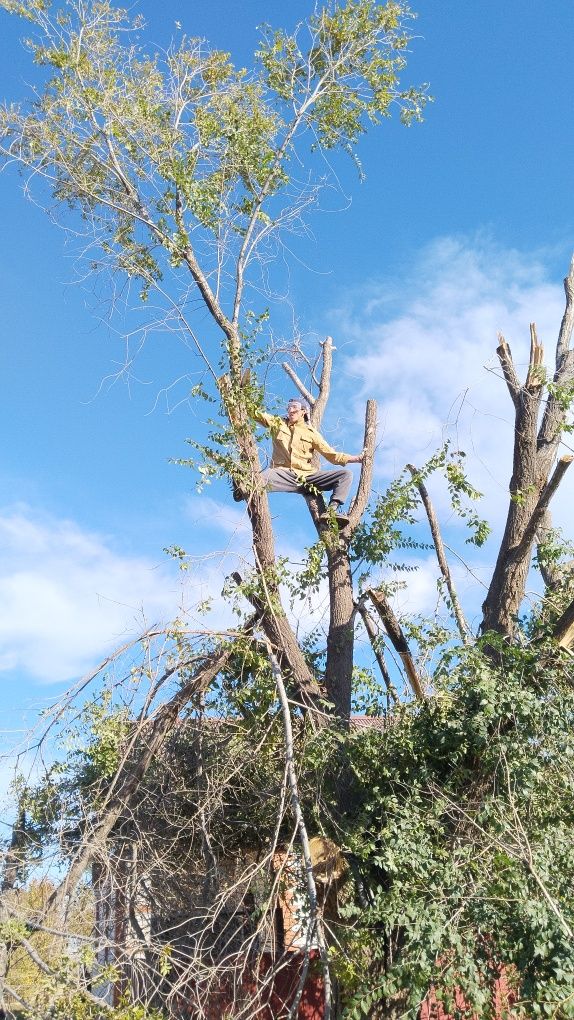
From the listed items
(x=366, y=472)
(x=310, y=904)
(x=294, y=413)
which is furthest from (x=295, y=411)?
(x=310, y=904)

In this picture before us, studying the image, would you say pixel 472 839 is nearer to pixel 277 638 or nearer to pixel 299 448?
pixel 277 638

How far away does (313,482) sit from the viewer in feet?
29.2

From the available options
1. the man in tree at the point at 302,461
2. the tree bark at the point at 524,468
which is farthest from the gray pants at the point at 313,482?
the tree bark at the point at 524,468

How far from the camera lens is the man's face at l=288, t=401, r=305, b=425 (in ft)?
29.6

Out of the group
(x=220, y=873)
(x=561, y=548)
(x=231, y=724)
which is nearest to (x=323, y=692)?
(x=231, y=724)

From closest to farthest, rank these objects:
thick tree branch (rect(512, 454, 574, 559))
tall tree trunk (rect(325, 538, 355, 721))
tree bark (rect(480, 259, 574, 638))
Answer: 1. thick tree branch (rect(512, 454, 574, 559))
2. tree bark (rect(480, 259, 574, 638))
3. tall tree trunk (rect(325, 538, 355, 721))

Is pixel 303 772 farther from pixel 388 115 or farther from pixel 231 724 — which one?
pixel 388 115

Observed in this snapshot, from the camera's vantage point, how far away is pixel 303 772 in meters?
7.55

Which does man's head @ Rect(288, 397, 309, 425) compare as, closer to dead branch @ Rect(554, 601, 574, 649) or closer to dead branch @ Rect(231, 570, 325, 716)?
dead branch @ Rect(231, 570, 325, 716)

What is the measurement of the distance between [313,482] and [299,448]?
1.25ft

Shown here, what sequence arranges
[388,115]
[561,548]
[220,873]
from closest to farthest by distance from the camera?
[220,873], [561,548], [388,115]

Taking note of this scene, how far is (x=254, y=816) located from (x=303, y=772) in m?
1.09

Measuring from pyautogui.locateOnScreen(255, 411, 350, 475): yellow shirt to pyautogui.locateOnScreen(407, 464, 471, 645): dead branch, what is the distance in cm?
85

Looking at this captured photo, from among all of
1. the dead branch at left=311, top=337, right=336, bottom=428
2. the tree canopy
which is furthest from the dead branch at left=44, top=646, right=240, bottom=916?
the dead branch at left=311, top=337, right=336, bottom=428
